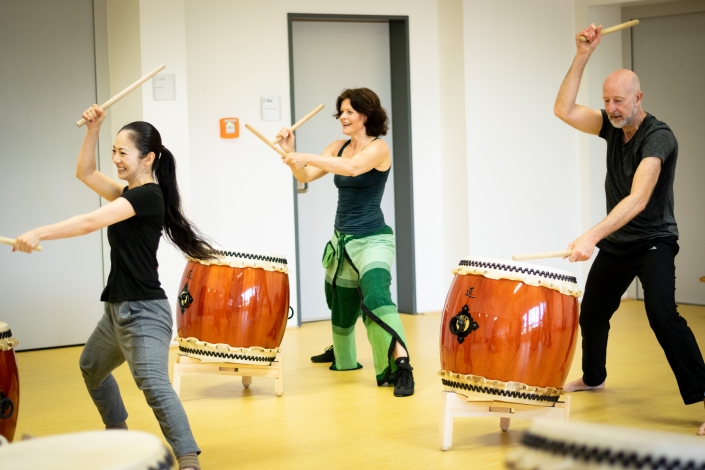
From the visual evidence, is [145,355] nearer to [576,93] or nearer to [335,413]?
[335,413]

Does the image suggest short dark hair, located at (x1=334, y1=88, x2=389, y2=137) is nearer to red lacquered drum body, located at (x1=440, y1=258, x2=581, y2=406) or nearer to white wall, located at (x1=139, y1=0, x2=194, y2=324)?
red lacquered drum body, located at (x1=440, y1=258, x2=581, y2=406)

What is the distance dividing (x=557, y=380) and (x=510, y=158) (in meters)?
3.42

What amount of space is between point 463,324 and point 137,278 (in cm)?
111

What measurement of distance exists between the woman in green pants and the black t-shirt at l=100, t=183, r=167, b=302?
1144mm

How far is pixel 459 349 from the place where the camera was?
301 cm

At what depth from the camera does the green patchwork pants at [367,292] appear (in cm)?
394

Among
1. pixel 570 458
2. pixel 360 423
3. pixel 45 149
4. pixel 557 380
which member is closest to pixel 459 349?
pixel 557 380

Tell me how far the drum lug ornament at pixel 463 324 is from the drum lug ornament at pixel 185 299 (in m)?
1.28

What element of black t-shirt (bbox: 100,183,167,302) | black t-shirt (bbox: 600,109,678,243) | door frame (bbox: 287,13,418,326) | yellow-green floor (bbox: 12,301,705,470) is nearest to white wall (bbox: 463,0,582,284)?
door frame (bbox: 287,13,418,326)

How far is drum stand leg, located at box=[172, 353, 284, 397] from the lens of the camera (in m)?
3.79

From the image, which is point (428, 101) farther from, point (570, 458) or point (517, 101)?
point (570, 458)

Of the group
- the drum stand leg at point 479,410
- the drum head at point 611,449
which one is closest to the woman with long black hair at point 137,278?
the drum stand leg at point 479,410

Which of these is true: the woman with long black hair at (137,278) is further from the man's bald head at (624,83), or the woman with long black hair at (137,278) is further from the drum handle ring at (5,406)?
the man's bald head at (624,83)

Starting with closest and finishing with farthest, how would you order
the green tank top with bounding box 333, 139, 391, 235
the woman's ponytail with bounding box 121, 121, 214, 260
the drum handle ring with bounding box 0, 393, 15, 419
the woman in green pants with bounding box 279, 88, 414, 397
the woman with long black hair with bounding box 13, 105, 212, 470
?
1. the drum handle ring with bounding box 0, 393, 15, 419
2. the woman with long black hair with bounding box 13, 105, 212, 470
3. the woman's ponytail with bounding box 121, 121, 214, 260
4. the woman in green pants with bounding box 279, 88, 414, 397
5. the green tank top with bounding box 333, 139, 391, 235
